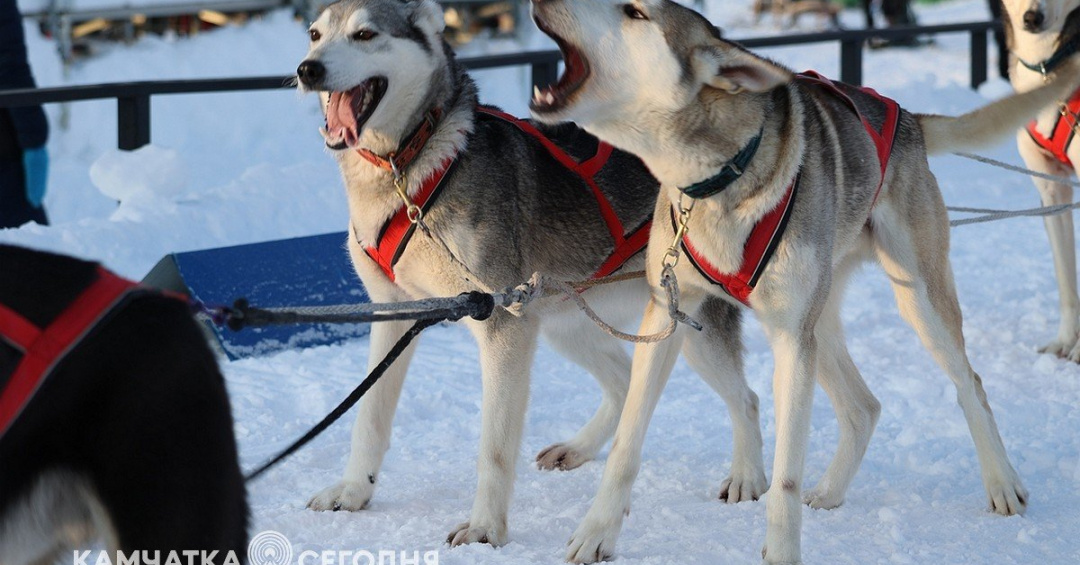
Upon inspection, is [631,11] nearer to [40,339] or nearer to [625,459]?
[625,459]

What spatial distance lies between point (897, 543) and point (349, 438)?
1.95 m

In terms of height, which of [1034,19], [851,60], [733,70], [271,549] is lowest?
[851,60]

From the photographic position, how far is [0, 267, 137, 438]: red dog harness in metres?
1.64

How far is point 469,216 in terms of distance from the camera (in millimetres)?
3404

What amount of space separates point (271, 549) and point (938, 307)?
2.10 metres

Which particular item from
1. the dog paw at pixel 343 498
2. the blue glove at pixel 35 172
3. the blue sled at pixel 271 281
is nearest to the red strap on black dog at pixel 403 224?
the dog paw at pixel 343 498

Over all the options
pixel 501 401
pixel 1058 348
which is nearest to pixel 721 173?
pixel 501 401

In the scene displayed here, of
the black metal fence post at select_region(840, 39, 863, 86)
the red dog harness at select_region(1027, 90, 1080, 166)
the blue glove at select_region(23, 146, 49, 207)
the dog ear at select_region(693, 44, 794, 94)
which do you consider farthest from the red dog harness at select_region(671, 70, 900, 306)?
the black metal fence post at select_region(840, 39, 863, 86)

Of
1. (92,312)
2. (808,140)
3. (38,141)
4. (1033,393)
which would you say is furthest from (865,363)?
(38,141)

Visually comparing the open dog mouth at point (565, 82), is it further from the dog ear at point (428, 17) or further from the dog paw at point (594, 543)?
the dog paw at point (594, 543)

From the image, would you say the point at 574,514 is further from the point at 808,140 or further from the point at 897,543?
the point at 808,140

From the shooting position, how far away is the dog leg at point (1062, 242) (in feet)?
17.7

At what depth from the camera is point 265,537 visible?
10.8ft

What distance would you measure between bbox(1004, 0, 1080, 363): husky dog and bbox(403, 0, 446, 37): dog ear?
281 centimetres
